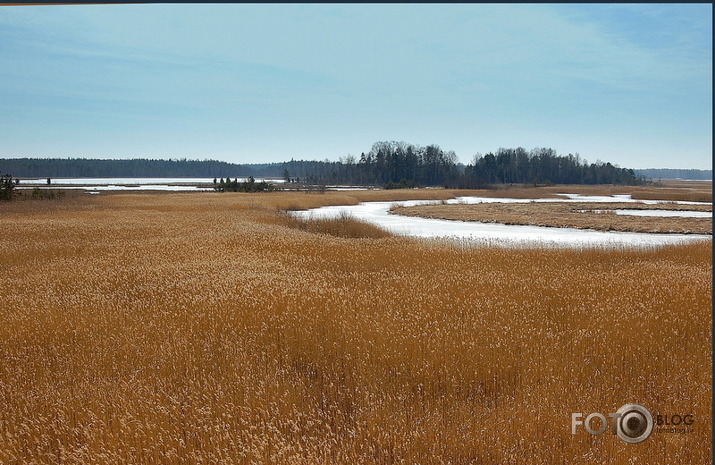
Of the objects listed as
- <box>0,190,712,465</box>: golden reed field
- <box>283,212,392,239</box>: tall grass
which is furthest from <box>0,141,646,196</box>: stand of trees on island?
<box>0,190,712,465</box>: golden reed field

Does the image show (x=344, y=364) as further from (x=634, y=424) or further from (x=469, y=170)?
(x=469, y=170)

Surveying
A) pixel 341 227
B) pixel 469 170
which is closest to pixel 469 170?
pixel 469 170

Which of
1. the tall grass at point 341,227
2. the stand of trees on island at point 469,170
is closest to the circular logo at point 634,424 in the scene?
the tall grass at point 341,227

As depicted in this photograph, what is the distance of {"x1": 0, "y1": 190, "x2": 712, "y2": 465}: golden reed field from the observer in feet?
16.2

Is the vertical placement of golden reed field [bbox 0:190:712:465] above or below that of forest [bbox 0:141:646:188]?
below

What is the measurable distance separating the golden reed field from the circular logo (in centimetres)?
10

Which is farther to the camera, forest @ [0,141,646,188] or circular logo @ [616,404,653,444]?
forest @ [0,141,646,188]

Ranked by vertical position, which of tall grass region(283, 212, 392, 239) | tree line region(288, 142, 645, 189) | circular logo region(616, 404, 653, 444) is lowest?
circular logo region(616, 404, 653, 444)

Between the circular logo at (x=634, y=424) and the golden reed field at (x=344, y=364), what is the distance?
0.10m

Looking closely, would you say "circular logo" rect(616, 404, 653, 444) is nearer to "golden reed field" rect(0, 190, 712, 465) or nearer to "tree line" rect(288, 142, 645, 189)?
"golden reed field" rect(0, 190, 712, 465)

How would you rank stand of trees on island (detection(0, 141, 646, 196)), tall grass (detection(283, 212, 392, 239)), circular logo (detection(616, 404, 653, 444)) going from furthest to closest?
stand of trees on island (detection(0, 141, 646, 196)) < tall grass (detection(283, 212, 392, 239)) < circular logo (detection(616, 404, 653, 444))

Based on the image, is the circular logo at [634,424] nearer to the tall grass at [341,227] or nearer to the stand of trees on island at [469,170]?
the tall grass at [341,227]

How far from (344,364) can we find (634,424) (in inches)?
141

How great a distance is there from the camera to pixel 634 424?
5.20 m
